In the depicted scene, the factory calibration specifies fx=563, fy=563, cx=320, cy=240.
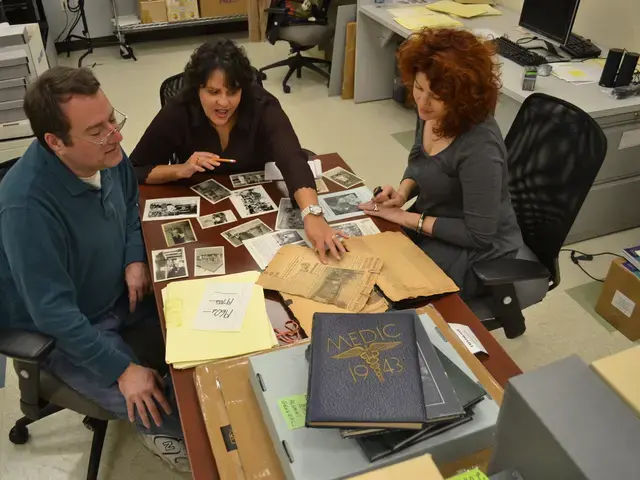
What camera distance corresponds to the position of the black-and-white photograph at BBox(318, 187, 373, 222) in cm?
183

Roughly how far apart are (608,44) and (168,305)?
293 cm

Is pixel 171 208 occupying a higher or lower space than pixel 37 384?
higher

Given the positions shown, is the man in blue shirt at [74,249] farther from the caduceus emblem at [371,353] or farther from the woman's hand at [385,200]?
the woman's hand at [385,200]

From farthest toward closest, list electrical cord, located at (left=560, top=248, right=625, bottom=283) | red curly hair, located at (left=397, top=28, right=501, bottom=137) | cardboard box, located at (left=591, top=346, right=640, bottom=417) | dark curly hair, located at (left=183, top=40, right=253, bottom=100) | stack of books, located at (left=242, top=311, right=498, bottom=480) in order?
electrical cord, located at (left=560, top=248, right=625, bottom=283) < dark curly hair, located at (left=183, top=40, right=253, bottom=100) < red curly hair, located at (left=397, top=28, right=501, bottom=137) < stack of books, located at (left=242, top=311, right=498, bottom=480) < cardboard box, located at (left=591, top=346, right=640, bottom=417)

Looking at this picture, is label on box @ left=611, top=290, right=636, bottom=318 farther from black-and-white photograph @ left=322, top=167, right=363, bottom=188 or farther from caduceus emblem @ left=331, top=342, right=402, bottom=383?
caduceus emblem @ left=331, top=342, right=402, bottom=383

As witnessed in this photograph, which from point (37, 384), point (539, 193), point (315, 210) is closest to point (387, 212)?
point (315, 210)

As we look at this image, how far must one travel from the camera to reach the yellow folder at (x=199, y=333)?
1.29 metres

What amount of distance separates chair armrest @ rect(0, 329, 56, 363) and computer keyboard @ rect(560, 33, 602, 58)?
288cm

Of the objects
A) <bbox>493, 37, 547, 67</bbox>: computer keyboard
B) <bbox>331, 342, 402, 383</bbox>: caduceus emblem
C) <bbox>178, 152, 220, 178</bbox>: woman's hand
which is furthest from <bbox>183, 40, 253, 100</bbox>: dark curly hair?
<bbox>493, 37, 547, 67</bbox>: computer keyboard

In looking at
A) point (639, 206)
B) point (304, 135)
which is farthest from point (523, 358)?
point (304, 135)

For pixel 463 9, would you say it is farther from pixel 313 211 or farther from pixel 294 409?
pixel 294 409

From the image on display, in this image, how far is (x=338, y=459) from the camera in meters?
0.98

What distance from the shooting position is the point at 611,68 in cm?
262

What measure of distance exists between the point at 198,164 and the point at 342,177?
0.51 m
